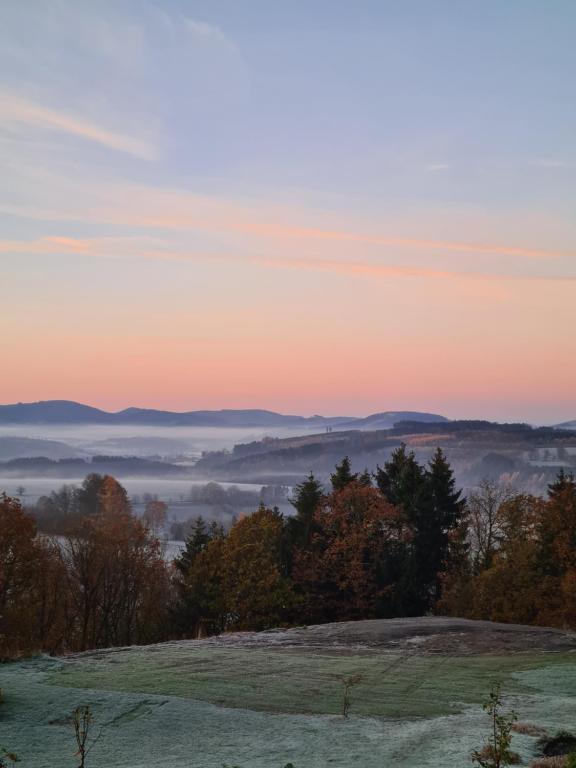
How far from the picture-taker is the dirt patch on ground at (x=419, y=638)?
94.0ft

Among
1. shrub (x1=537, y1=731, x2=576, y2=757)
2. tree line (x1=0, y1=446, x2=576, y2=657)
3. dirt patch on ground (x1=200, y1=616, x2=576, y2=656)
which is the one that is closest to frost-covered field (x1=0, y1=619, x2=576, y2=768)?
shrub (x1=537, y1=731, x2=576, y2=757)

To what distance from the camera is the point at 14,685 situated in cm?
2017

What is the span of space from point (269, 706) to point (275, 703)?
0.31 m

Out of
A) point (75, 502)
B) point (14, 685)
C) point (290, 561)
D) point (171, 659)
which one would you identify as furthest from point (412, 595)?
point (75, 502)

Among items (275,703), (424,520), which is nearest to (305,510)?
(424,520)

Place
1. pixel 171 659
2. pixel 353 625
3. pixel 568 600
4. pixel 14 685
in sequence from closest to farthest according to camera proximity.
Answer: pixel 14 685 → pixel 171 659 → pixel 353 625 → pixel 568 600

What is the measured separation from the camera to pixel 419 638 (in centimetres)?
3075

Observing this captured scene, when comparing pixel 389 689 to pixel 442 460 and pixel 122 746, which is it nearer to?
pixel 122 746

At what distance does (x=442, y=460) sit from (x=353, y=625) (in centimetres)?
3724

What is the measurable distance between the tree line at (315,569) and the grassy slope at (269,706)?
27509 millimetres

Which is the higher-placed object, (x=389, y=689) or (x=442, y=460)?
(x=442, y=460)

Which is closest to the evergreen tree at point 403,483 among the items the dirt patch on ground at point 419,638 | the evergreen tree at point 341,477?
the evergreen tree at point 341,477

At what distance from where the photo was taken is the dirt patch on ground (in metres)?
28.6

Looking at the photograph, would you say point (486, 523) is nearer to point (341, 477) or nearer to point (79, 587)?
point (341, 477)
